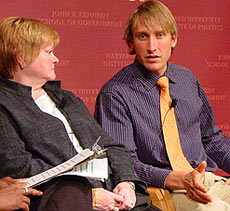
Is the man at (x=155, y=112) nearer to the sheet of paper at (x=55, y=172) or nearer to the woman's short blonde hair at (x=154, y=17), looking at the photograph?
the woman's short blonde hair at (x=154, y=17)

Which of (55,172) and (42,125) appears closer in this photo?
(55,172)

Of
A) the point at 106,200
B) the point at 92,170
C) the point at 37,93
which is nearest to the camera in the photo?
the point at 92,170

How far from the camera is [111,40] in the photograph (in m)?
3.61

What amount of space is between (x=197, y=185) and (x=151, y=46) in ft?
2.62

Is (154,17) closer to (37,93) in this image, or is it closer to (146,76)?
(146,76)

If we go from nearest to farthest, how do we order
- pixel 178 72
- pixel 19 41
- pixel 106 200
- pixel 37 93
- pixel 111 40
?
pixel 106 200 → pixel 19 41 → pixel 37 93 → pixel 178 72 → pixel 111 40

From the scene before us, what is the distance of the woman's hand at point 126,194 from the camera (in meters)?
1.95

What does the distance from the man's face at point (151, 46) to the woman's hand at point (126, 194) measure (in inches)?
28.1

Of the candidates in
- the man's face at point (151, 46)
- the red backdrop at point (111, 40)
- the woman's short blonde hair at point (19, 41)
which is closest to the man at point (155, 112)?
the man's face at point (151, 46)

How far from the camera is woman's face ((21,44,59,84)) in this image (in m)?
2.04

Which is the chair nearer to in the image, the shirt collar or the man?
the man

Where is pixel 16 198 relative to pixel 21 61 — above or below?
below

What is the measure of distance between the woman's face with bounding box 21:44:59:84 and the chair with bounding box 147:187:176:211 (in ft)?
2.49

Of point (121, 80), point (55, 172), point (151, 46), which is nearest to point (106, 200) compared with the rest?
point (55, 172)
